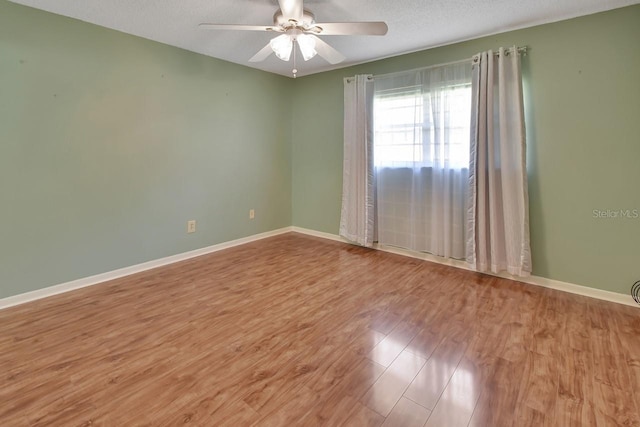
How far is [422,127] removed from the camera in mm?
3184

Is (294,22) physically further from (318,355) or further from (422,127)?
(318,355)

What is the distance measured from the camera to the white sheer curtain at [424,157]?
118 inches

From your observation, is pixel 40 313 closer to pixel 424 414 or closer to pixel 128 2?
pixel 128 2

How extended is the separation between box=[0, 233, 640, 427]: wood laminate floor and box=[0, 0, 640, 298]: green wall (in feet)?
1.35

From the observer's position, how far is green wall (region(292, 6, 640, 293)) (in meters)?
2.29

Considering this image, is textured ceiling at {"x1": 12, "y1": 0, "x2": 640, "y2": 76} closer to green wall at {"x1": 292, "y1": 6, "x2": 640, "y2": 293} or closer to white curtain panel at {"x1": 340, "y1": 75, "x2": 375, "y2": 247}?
green wall at {"x1": 292, "y1": 6, "x2": 640, "y2": 293}

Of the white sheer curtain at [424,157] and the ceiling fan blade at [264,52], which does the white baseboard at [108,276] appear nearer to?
the white sheer curtain at [424,157]

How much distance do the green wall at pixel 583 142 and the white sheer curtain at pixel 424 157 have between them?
0.47 m

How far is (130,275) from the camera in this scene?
2922 mm

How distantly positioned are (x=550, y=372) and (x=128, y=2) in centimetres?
363

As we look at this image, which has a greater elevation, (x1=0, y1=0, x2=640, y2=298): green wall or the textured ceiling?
the textured ceiling

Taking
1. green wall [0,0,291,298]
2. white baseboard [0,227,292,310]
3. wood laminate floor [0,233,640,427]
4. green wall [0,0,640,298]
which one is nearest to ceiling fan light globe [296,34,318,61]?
green wall [0,0,640,298]

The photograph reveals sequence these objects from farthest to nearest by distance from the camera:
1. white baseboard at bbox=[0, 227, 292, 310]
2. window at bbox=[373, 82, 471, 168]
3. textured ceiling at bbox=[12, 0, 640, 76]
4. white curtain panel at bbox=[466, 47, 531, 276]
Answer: window at bbox=[373, 82, 471, 168], white curtain panel at bbox=[466, 47, 531, 276], white baseboard at bbox=[0, 227, 292, 310], textured ceiling at bbox=[12, 0, 640, 76]

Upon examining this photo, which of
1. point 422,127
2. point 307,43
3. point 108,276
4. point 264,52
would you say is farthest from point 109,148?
point 422,127
